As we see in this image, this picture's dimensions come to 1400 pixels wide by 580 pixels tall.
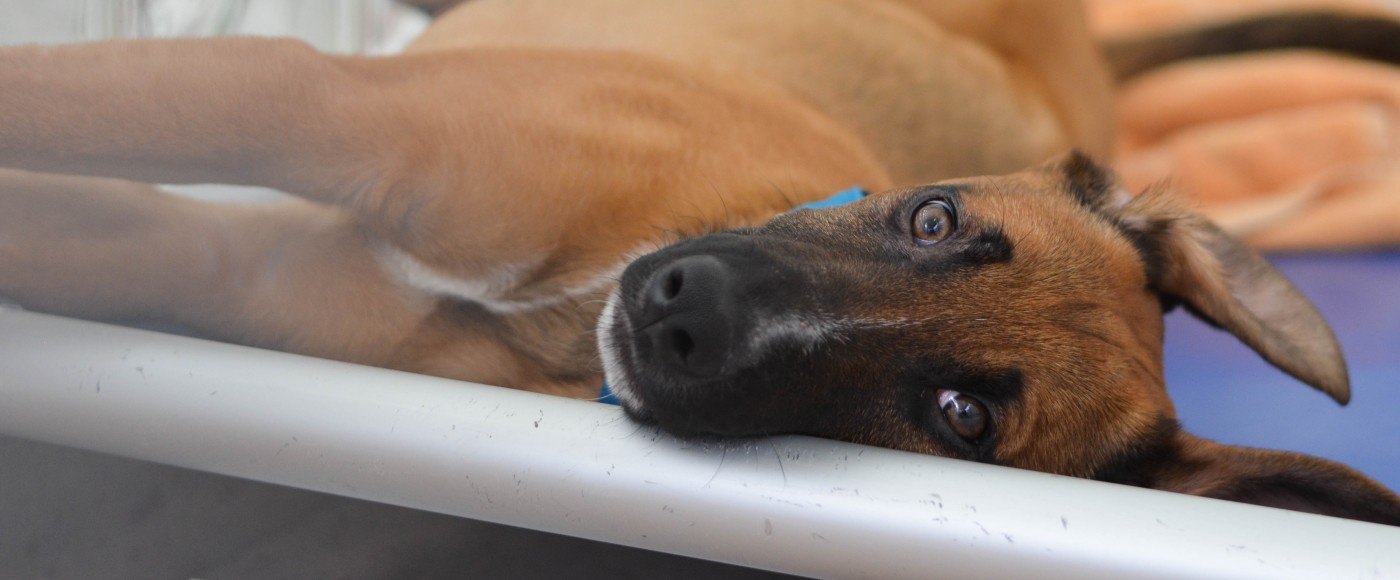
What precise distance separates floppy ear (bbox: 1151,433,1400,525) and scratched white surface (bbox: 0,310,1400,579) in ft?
1.45

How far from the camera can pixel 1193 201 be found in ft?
8.77

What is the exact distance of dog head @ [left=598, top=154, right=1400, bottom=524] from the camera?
1630mm

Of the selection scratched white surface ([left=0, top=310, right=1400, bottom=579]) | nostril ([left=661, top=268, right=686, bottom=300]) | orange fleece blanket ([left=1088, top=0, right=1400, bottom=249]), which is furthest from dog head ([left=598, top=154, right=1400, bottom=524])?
orange fleece blanket ([left=1088, top=0, right=1400, bottom=249])

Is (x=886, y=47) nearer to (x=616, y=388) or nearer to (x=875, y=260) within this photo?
(x=875, y=260)

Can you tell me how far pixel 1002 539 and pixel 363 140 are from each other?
132cm

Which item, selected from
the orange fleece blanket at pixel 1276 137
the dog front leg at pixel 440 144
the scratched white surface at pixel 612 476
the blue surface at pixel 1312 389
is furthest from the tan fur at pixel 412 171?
the orange fleece blanket at pixel 1276 137

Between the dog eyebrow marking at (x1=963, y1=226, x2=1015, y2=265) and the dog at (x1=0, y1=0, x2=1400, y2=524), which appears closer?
the dog at (x1=0, y1=0, x2=1400, y2=524)

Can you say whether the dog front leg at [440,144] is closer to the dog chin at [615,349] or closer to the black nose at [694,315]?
the dog chin at [615,349]

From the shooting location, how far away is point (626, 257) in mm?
2240

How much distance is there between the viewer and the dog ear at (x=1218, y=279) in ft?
7.43

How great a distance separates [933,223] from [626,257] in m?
0.63

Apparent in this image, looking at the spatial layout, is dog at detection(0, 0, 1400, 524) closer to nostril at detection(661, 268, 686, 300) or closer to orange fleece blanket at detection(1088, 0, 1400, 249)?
nostril at detection(661, 268, 686, 300)

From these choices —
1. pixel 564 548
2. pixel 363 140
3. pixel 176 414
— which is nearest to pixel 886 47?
pixel 363 140

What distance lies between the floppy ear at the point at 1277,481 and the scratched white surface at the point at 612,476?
44 cm
